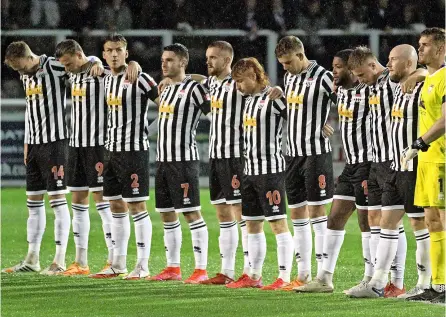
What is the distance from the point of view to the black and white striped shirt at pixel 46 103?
1098 cm

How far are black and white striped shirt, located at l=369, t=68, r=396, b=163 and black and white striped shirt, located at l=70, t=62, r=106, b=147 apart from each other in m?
2.75

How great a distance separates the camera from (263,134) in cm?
963

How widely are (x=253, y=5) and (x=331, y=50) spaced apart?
1.86 metres

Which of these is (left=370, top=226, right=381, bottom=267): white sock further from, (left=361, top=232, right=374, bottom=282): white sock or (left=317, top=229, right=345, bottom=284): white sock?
(left=317, top=229, right=345, bottom=284): white sock

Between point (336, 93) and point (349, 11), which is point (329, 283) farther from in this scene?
point (349, 11)

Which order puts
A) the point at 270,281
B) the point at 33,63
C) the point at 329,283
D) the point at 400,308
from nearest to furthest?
the point at 400,308, the point at 329,283, the point at 270,281, the point at 33,63

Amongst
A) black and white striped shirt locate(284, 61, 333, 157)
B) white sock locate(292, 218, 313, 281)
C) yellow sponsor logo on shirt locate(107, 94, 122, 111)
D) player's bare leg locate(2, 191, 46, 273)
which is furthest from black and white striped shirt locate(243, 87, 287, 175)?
player's bare leg locate(2, 191, 46, 273)

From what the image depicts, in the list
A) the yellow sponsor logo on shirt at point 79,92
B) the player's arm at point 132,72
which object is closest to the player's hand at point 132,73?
the player's arm at point 132,72

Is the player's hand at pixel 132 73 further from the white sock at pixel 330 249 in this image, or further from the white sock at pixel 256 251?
the white sock at pixel 330 249

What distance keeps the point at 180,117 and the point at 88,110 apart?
1.10 m

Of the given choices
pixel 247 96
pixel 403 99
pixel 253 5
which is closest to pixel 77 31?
pixel 253 5

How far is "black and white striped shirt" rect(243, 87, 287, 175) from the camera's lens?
377 inches

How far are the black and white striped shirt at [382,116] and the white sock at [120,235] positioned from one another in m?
2.55

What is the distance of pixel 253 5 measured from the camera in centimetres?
2136
